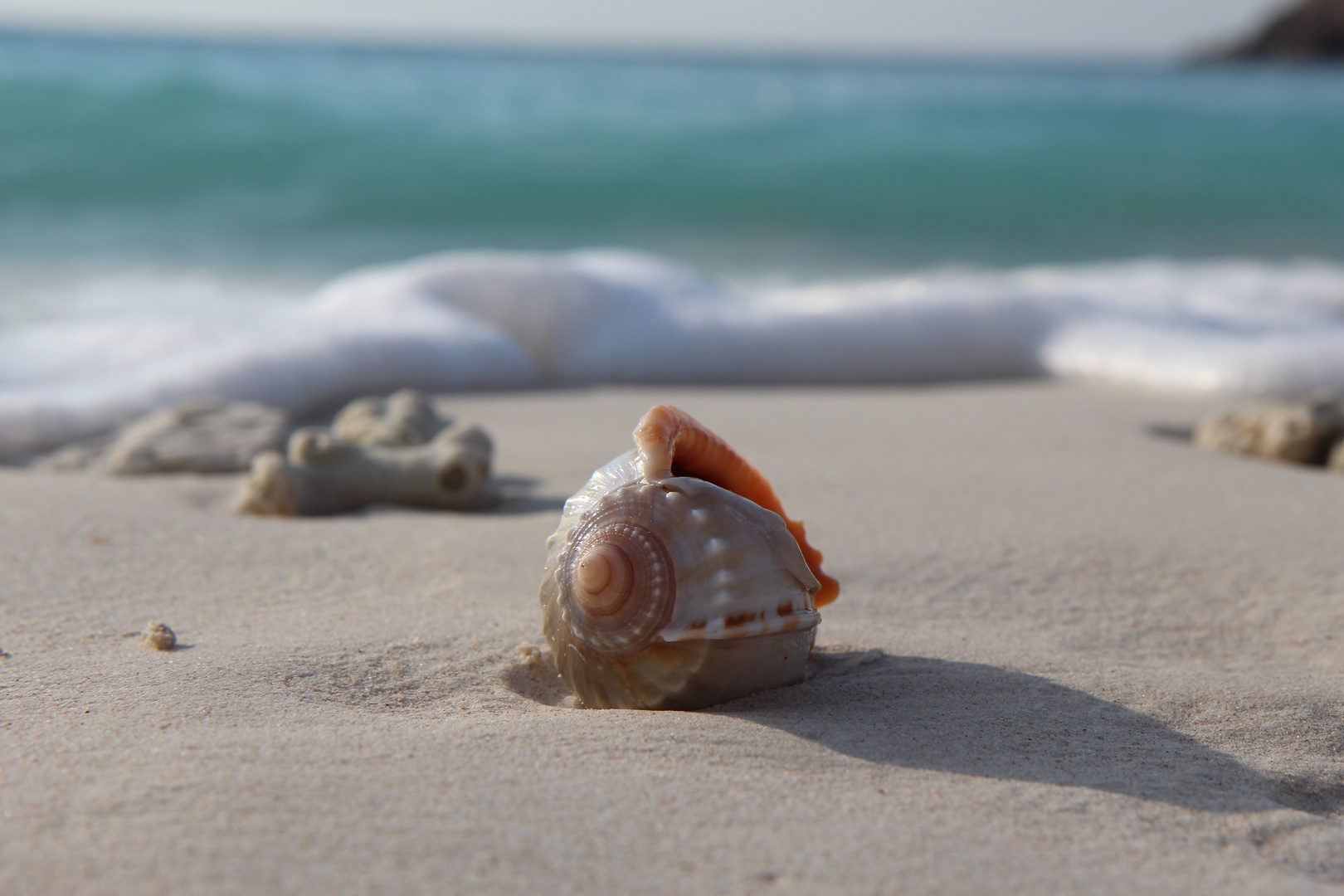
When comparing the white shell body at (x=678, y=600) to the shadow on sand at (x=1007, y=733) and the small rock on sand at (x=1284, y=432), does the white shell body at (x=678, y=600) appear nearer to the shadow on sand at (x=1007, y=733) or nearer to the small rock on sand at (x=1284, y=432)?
Result: the shadow on sand at (x=1007, y=733)

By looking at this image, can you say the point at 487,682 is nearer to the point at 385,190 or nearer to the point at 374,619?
the point at 374,619

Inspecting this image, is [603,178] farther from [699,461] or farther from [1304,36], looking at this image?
[1304,36]

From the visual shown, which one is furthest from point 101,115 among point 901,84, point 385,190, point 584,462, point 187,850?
point 901,84

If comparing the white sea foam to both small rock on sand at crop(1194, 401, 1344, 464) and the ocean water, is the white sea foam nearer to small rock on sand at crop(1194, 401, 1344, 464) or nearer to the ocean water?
the ocean water

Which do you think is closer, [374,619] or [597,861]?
[597,861]

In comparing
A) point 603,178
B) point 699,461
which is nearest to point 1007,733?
point 699,461

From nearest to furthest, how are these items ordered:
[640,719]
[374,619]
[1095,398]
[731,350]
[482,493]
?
1. [640,719]
2. [374,619]
3. [482,493]
4. [1095,398]
5. [731,350]
